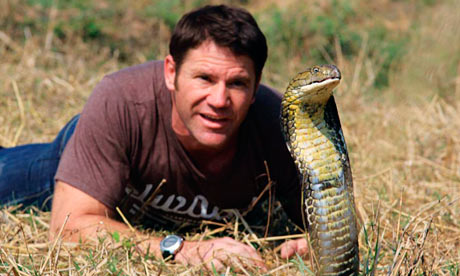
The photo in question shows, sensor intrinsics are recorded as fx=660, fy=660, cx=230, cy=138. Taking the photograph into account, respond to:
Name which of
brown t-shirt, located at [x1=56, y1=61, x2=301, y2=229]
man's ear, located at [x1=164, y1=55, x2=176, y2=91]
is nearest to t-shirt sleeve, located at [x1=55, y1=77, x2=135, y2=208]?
brown t-shirt, located at [x1=56, y1=61, x2=301, y2=229]

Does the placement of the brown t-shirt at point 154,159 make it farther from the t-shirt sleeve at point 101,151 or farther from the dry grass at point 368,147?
the dry grass at point 368,147

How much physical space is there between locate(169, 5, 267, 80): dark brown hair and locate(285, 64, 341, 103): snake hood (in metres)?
1.02

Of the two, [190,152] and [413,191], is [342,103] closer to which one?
[413,191]

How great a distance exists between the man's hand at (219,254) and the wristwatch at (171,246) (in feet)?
0.09

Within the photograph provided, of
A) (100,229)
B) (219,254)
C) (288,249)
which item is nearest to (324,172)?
(219,254)

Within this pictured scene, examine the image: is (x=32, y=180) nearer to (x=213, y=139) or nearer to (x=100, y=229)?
(x=100, y=229)

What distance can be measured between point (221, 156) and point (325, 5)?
6.66 m

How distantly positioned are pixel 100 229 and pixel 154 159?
543mm

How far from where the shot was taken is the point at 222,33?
3338 millimetres

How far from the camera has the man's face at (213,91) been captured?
3.32m

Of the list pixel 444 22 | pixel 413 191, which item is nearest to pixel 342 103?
pixel 444 22

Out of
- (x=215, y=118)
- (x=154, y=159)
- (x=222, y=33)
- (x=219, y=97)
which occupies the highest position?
(x=222, y=33)

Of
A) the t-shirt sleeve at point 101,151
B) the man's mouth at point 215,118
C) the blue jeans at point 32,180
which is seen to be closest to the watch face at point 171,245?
the t-shirt sleeve at point 101,151

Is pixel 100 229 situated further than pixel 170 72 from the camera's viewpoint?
No
